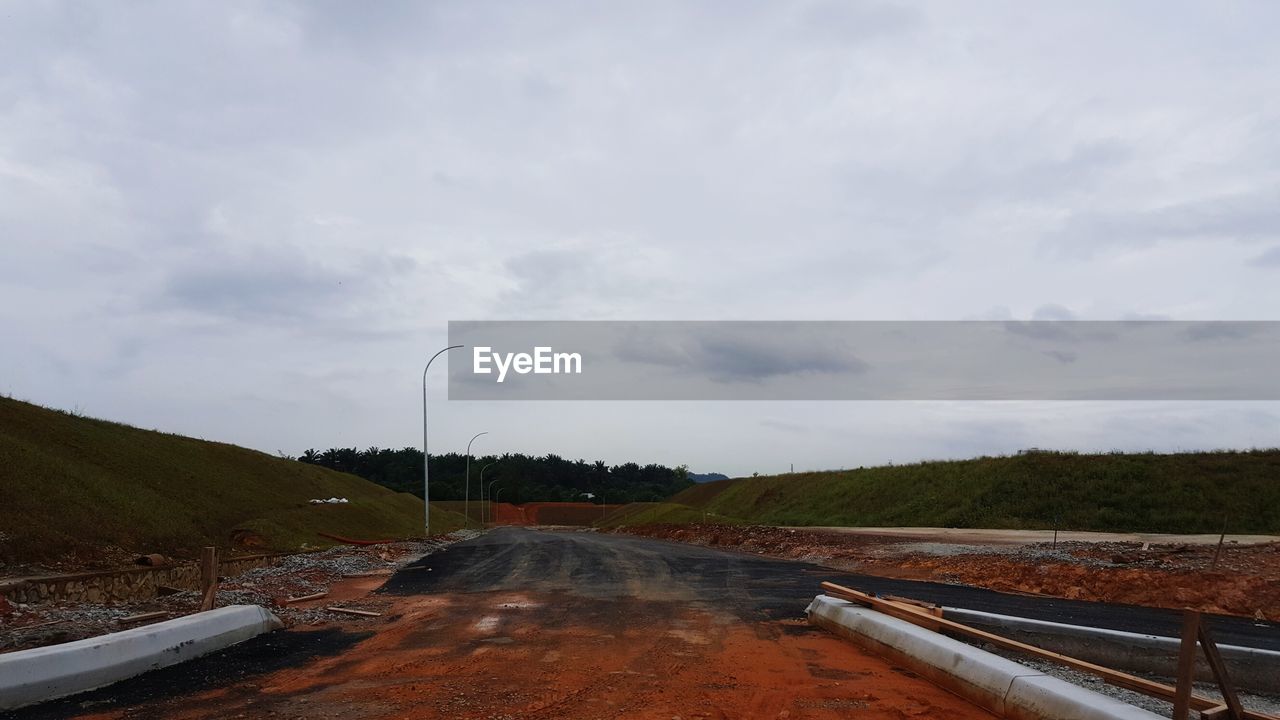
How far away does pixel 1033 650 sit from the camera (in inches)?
323

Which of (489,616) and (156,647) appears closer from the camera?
(156,647)

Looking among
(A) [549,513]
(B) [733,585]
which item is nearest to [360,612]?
(B) [733,585]

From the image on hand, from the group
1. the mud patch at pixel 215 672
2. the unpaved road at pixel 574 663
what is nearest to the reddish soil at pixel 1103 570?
the unpaved road at pixel 574 663

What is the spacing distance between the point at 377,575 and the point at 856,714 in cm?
1594

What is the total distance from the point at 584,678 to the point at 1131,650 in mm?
6585

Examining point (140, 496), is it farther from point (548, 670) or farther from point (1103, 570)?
point (1103, 570)

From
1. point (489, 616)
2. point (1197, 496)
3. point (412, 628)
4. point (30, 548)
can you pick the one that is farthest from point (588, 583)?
point (1197, 496)

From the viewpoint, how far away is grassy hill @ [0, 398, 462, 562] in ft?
72.1

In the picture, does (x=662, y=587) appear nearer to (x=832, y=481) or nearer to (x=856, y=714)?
(x=856, y=714)

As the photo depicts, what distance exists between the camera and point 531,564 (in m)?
22.5

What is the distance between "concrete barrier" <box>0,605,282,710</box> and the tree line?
116452mm

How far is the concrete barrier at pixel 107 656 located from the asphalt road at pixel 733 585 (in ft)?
21.6

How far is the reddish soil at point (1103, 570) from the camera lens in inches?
549

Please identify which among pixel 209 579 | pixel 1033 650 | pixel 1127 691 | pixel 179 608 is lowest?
pixel 1127 691
